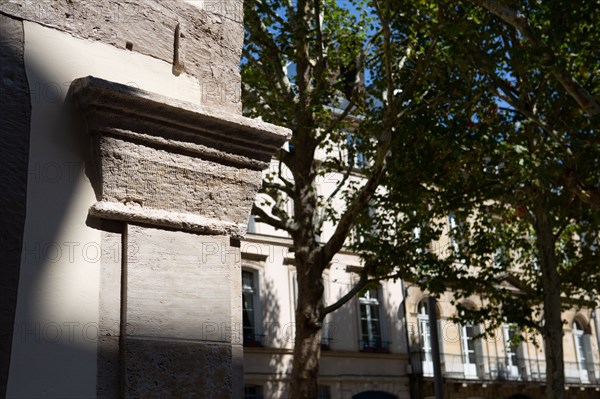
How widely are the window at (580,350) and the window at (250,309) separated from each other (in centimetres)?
1646

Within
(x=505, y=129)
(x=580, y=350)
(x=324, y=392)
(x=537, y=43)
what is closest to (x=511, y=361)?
(x=580, y=350)

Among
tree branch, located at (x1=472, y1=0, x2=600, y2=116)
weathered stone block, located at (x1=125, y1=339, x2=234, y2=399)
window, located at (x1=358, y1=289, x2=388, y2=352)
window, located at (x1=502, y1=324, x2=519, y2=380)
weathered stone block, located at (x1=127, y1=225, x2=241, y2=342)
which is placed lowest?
weathered stone block, located at (x1=125, y1=339, x2=234, y2=399)

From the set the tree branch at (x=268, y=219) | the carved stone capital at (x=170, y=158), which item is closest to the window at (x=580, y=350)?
the tree branch at (x=268, y=219)

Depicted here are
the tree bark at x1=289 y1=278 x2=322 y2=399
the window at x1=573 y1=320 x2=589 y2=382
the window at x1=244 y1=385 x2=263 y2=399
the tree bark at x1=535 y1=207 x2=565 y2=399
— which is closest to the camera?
the tree bark at x1=289 y1=278 x2=322 y2=399

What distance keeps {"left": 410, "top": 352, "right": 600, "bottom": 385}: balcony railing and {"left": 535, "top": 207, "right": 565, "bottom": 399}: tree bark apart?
7835 mm

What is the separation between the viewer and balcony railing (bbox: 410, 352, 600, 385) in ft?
95.6

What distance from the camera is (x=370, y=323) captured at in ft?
93.4

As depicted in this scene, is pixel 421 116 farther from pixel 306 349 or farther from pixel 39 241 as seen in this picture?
pixel 39 241

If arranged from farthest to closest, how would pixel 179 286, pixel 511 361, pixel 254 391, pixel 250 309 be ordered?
pixel 511 361
pixel 250 309
pixel 254 391
pixel 179 286

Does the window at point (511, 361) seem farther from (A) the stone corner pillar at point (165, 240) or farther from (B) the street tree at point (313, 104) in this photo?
(A) the stone corner pillar at point (165, 240)

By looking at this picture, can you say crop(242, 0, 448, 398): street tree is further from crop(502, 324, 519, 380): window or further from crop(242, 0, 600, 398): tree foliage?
crop(502, 324, 519, 380): window

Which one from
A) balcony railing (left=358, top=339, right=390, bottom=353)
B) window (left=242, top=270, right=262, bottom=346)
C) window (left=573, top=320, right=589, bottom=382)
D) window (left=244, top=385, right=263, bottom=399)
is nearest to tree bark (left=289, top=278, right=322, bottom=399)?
window (left=242, top=270, right=262, bottom=346)

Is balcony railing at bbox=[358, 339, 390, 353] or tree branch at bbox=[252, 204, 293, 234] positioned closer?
tree branch at bbox=[252, 204, 293, 234]

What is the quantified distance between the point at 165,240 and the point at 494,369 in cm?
2910
